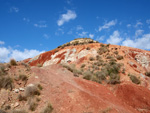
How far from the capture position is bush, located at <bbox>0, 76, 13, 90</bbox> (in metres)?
7.05

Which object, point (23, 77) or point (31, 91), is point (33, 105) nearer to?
point (31, 91)

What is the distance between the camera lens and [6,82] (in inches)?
283

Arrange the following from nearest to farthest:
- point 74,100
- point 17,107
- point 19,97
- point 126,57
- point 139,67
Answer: point 17,107 < point 19,97 < point 74,100 < point 139,67 < point 126,57

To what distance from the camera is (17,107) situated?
592 centimetres

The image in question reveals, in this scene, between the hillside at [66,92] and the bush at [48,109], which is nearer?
the bush at [48,109]

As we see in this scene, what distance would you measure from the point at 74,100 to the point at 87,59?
46.6ft

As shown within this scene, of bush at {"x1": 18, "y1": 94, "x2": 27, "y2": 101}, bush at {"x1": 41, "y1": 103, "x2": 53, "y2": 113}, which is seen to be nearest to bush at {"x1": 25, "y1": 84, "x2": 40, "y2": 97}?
bush at {"x1": 18, "y1": 94, "x2": 27, "y2": 101}

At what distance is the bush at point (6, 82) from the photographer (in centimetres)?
705

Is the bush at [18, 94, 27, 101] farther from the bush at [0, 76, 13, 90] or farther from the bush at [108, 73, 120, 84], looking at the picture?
the bush at [108, 73, 120, 84]

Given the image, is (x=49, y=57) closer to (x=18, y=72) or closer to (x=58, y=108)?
(x=18, y=72)

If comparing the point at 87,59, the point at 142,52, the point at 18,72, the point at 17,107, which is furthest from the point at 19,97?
the point at 142,52

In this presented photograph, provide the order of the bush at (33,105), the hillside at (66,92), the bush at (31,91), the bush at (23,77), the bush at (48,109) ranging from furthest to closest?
the bush at (23,77)
the bush at (31,91)
the hillside at (66,92)
the bush at (33,105)
the bush at (48,109)

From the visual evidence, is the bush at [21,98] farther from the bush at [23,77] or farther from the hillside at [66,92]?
the bush at [23,77]

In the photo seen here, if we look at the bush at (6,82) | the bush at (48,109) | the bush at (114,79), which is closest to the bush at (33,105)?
the bush at (48,109)
